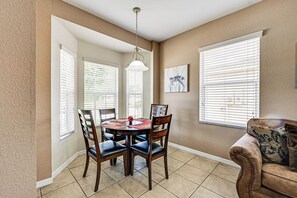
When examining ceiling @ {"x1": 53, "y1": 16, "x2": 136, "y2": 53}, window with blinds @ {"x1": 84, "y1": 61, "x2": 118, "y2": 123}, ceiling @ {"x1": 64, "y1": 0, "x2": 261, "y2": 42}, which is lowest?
window with blinds @ {"x1": 84, "y1": 61, "x2": 118, "y2": 123}

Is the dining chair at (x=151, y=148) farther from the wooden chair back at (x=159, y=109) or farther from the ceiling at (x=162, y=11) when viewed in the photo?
the ceiling at (x=162, y=11)

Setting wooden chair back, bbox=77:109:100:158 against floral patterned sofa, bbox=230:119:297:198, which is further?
wooden chair back, bbox=77:109:100:158

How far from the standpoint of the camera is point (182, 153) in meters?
3.02

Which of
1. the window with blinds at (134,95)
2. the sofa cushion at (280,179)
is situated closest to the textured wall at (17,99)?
the sofa cushion at (280,179)

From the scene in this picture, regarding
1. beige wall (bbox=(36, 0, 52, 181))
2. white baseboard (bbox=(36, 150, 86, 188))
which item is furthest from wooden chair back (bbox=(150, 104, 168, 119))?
beige wall (bbox=(36, 0, 52, 181))

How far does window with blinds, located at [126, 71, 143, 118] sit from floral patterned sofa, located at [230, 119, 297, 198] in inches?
101

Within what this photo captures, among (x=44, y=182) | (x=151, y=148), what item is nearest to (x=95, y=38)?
(x=151, y=148)

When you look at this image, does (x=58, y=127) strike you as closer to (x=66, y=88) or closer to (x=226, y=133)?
(x=66, y=88)

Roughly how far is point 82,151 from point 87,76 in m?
1.62

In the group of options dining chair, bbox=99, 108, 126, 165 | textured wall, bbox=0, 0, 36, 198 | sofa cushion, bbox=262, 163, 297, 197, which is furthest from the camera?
dining chair, bbox=99, 108, 126, 165

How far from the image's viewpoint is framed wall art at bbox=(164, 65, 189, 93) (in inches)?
124

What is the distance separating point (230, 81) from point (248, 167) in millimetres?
1538

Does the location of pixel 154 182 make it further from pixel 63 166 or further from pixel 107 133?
pixel 63 166

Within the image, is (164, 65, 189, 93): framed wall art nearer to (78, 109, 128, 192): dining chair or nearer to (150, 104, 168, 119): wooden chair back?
(150, 104, 168, 119): wooden chair back
